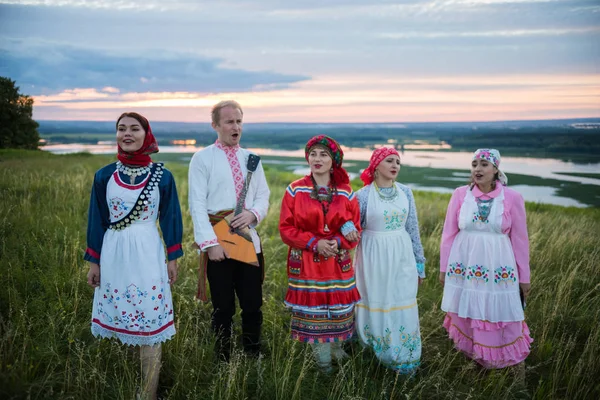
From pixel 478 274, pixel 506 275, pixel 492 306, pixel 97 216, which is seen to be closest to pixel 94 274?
pixel 97 216

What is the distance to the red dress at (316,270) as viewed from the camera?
3.51 metres

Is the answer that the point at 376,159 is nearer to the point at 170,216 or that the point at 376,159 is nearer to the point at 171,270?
the point at 170,216

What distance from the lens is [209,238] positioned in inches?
135

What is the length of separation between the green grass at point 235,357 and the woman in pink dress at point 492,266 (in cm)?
25

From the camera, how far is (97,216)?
3084 millimetres

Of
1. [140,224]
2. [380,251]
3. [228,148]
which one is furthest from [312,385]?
[228,148]

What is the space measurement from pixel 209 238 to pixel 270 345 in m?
1.32

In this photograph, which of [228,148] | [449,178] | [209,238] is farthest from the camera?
[449,178]

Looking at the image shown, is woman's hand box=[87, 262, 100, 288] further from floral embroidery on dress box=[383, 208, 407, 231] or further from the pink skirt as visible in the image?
the pink skirt

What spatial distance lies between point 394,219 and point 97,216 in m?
2.49

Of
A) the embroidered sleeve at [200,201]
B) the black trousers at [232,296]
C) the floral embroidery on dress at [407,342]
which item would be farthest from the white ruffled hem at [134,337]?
the floral embroidery on dress at [407,342]

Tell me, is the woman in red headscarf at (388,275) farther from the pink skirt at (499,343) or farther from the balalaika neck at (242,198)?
the balalaika neck at (242,198)

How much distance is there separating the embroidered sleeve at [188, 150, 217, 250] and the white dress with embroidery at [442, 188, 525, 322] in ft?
7.63

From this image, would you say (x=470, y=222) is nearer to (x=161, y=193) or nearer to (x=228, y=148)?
(x=228, y=148)
